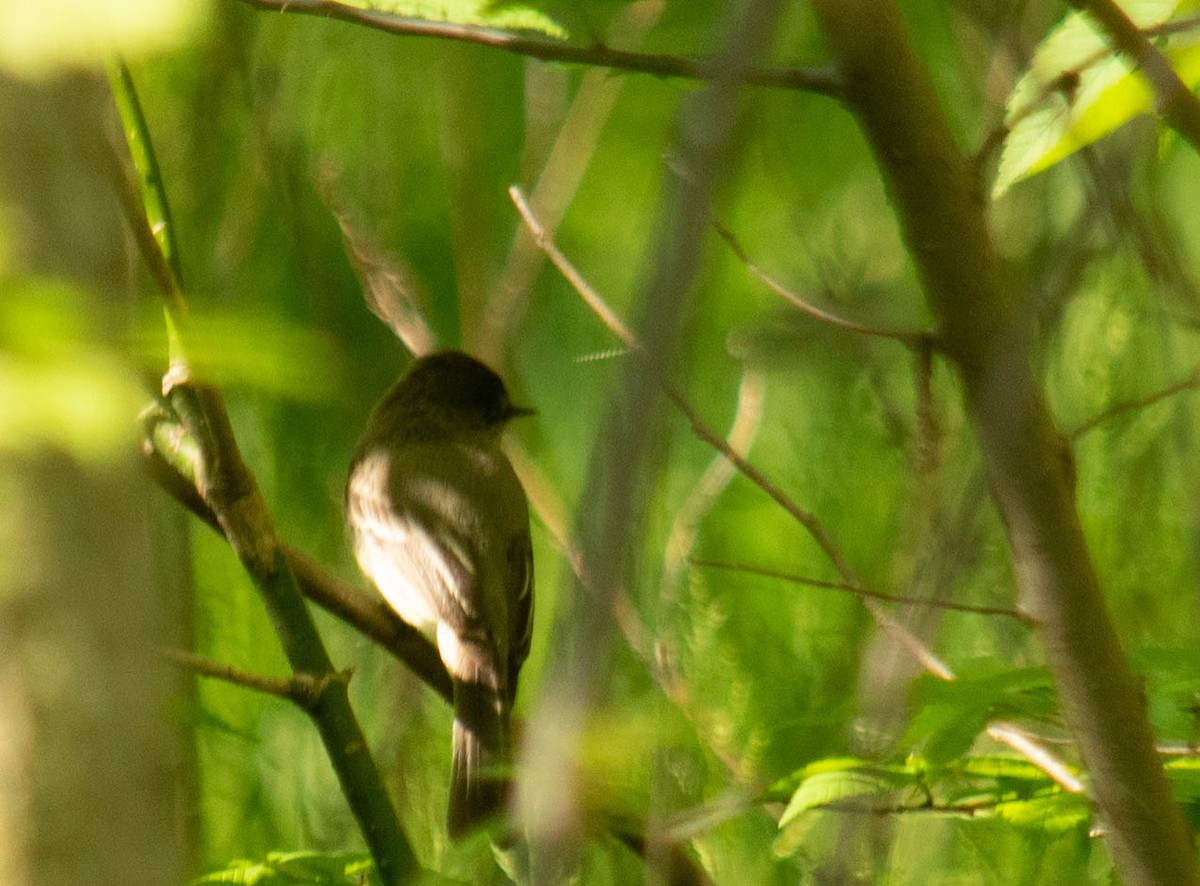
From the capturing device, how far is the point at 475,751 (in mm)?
3676

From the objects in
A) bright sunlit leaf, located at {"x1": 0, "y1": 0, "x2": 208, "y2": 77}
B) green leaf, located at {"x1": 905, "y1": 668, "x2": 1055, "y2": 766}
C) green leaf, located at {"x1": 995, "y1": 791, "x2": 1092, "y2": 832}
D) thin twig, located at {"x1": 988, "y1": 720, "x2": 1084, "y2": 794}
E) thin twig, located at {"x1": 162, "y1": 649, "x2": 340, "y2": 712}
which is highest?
bright sunlit leaf, located at {"x1": 0, "y1": 0, "x2": 208, "y2": 77}

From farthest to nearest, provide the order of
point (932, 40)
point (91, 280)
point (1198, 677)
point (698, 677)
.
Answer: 1. point (932, 40)
2. point (698, 677)
3. point (1198, 677)
4. point (91, 280)

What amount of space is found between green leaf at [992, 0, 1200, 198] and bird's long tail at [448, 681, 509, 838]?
2.08m

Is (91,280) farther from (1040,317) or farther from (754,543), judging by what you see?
(754,543)

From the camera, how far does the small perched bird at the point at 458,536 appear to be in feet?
12.1

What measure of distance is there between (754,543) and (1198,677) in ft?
9.09

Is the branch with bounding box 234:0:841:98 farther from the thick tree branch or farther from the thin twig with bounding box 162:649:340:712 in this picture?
the thin twig with bounding box 162:649:340:712

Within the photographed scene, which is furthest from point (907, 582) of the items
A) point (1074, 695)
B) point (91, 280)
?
point (91, 280)

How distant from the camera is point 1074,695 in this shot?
5.89 ft

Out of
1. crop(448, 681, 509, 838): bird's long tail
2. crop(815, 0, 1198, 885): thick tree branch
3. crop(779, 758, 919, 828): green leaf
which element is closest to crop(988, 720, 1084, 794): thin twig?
crop(779, 758, 919, 828): green leaf

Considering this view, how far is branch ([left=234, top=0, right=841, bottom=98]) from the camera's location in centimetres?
183

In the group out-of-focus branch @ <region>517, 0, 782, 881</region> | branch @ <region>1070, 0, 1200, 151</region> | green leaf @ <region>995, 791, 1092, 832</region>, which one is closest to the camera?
out-of-focus branch @ <region>517, 0, 782, 881</region>

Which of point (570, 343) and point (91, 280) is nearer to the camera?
point (91, 280)

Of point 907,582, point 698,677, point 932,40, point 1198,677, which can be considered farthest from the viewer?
point 932,40
